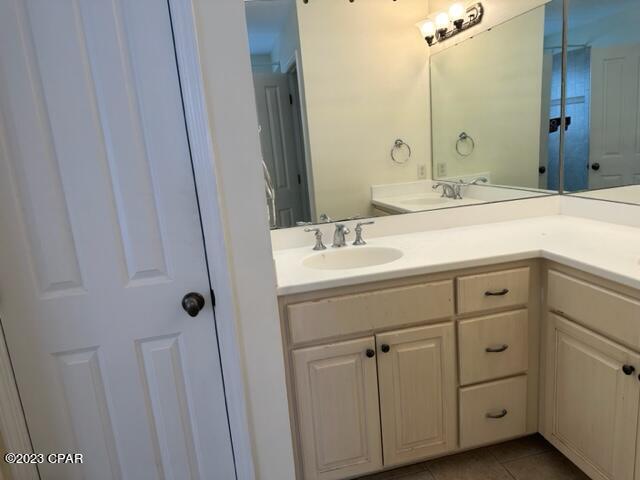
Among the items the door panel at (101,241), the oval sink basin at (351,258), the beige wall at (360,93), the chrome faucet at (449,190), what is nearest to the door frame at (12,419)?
the door panel at (101,241)

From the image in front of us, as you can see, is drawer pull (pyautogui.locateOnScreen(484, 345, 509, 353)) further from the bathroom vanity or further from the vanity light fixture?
the vanity light fixture

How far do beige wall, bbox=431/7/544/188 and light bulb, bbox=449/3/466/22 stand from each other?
0.12 m

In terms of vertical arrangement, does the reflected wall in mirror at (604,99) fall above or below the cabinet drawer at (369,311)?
above

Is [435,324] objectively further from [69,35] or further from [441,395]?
[69,35]

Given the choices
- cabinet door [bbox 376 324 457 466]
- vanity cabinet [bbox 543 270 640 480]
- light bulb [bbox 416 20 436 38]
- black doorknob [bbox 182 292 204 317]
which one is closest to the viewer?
black doorknob [bbox 182 292 204 317]

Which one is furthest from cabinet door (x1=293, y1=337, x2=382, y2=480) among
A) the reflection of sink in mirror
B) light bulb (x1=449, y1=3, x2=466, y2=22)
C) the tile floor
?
light bulb (x1=449, y1=3, x2=466, y2=22)

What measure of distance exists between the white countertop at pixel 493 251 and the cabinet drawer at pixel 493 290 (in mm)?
58

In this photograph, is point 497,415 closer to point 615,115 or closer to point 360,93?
point 615,115

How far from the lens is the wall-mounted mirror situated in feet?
6.05

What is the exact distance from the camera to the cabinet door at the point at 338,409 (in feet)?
4.72

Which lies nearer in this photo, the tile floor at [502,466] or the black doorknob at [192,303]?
the black doorknob at [192,303]

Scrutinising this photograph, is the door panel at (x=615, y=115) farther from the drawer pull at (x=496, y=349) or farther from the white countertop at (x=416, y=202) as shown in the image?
the drawer pull at (x=496, y=349)

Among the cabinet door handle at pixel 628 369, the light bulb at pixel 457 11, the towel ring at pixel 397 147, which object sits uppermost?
the light bulb at pixel 457 11

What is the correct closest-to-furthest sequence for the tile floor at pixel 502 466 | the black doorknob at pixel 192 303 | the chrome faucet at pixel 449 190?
the black doorknob at pixel 192 303, the tile floor at pixel 502 466, the chrome faucet at pixel 449 190
